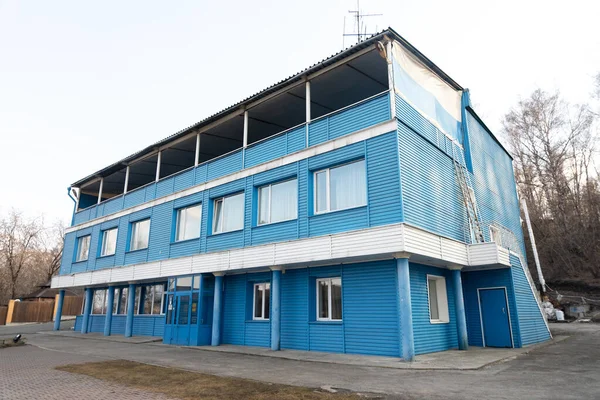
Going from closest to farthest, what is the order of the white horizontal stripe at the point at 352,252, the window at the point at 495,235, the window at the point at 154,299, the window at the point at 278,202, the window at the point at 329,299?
1. the white horizontal stripe at the point at 352,252
2. the window at the point at 329,299
3. the window at the point at 278,202
4. the window at the point at 495,235
5. the window at the point at 154,299

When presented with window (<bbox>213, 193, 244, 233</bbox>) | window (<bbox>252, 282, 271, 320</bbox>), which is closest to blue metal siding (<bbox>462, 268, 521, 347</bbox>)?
window (<bbox>252, 282, 271, 320</bbox>)

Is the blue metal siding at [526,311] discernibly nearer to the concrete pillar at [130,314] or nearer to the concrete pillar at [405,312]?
the concrete pillar at [405,312]

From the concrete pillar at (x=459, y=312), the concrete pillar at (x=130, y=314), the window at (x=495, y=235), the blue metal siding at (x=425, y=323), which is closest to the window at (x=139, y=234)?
Answer: the concrete pillar at (x=130, y=314)

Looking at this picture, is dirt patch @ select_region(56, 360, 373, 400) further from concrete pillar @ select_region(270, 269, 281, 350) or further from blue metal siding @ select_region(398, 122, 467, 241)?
blue metal siding @ select_region(398, 122, 467, 241)

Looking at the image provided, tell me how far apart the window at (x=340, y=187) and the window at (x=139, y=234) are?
1055 centimetres

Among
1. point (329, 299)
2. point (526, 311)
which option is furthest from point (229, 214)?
point (526, 311)

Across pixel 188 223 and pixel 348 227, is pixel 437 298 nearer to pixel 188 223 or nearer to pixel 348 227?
pixel 348 227

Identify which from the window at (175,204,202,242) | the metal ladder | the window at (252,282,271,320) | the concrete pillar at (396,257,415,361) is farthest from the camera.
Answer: the window at (175,204,202,242)

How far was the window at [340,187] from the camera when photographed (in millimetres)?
11906

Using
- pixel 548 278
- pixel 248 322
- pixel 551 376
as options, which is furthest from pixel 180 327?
pixel 548 278

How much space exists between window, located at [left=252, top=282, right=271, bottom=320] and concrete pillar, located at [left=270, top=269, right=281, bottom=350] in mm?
1387

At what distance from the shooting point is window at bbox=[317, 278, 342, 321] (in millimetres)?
12164

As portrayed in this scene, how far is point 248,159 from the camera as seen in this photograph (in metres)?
15.4

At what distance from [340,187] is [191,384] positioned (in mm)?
7024
